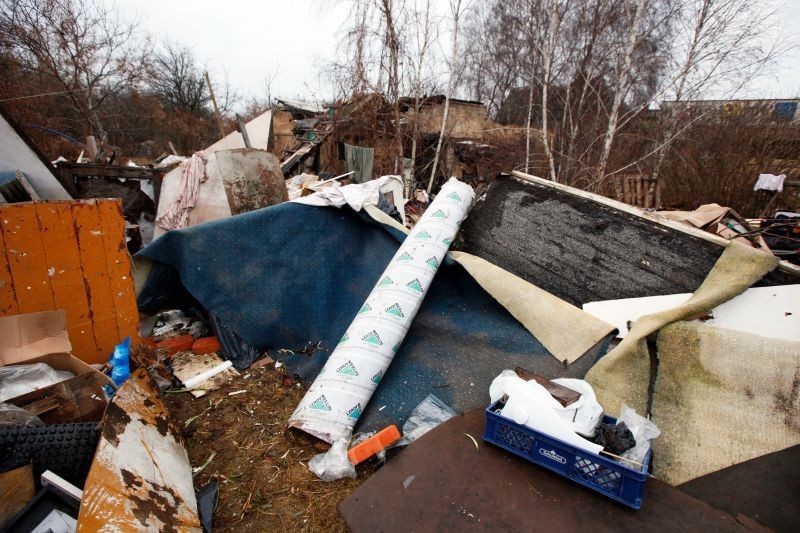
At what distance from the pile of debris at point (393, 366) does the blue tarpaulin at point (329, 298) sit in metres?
0.02

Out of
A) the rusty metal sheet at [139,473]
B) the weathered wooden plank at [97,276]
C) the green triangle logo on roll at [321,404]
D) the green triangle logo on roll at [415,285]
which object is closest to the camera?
the rusty metal sheet at [139,473]

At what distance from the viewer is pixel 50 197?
3.47 meters

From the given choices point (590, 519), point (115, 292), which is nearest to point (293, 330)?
point (115, 292)

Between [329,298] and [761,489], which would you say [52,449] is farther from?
[761,489]

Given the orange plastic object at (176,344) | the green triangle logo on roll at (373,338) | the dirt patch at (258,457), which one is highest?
the green triangle logo on roll at (373,338)

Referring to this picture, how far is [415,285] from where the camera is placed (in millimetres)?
2510

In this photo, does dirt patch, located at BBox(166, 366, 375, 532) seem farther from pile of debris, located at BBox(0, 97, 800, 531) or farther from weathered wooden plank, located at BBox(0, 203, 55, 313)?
weathered wooden plank, located at BBox(0, 203, 55, 313)

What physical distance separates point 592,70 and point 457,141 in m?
3.42

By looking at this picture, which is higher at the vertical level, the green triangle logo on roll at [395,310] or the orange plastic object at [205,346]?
the green triangle logo on roll at [395,310]

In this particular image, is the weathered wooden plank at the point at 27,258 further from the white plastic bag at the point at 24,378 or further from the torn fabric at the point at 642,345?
the torn fabric at the point at 642,345

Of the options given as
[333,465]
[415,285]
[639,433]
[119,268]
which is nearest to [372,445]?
[333,465]

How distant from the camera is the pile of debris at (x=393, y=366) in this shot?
145cm

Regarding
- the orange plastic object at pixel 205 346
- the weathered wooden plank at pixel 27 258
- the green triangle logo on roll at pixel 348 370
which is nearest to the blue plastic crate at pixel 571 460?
the green triangle logo on roll at pixel 348 370

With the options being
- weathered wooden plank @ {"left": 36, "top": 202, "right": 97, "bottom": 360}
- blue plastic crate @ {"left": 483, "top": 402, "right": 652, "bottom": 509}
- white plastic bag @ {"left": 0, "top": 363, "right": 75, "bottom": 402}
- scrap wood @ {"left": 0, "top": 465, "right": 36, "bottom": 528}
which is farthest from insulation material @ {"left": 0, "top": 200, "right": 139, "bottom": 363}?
blue plastic crate @ {"left": 483, "top": 402, "right": 652, "bottom": 509}
